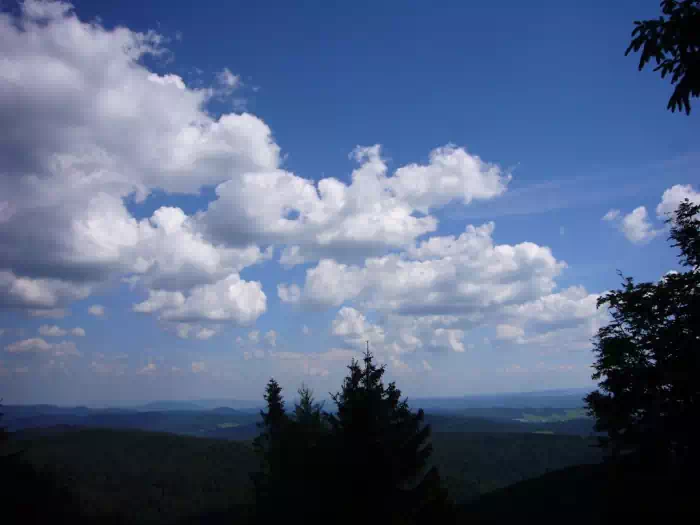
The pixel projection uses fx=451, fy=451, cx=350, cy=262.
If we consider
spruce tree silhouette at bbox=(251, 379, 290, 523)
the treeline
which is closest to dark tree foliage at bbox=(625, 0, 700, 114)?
the treeline

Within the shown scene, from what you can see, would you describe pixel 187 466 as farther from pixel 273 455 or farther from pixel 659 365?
pixel 659 365

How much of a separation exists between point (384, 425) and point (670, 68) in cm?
1797

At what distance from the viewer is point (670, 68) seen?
24.0 ft

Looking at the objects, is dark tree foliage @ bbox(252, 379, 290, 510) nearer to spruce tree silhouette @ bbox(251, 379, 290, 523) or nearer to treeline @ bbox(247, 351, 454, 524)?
spruce tree silhouette @ bbox(251, 379, 290, 523)

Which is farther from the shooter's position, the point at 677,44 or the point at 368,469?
the point at 368,469

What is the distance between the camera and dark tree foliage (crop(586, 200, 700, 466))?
23547 millimetres

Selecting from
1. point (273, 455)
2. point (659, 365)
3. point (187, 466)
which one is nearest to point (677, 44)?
point (659, 365)

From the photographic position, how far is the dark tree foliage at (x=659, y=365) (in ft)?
77.3

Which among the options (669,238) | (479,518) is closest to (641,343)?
(669,238)

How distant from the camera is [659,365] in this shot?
84.0 feet

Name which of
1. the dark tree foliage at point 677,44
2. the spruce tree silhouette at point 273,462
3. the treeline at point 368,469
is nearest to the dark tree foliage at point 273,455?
the spruce tree silhouette at point 273,462

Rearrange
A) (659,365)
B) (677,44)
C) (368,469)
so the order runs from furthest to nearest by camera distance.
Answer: (659,365), (368,469), (677,44)

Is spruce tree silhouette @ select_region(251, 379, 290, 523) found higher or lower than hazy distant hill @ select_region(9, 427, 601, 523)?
higher

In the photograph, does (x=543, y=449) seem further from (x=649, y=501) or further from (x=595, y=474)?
(x=649, y=501)
